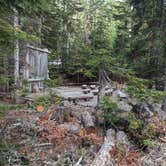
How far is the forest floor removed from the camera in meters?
4.88

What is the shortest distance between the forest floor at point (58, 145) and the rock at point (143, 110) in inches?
40.0

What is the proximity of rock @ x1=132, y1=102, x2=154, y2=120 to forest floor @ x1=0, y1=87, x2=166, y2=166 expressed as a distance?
102cm

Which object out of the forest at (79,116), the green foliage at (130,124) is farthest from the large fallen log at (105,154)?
the green foliage at (130,124)

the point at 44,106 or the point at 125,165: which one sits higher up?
the point at 44,106

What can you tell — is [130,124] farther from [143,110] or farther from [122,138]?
[143,110]

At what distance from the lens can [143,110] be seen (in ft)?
24.0

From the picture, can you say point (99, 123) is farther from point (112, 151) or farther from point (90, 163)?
point (90, 163)

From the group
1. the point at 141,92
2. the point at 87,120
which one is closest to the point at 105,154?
the point at 87,120

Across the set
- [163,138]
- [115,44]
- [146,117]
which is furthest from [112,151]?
[115,44]

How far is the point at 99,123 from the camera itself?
7.00 meters

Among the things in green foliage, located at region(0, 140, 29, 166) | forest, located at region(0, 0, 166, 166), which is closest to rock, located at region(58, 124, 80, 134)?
forest, located at region(0, 0, 166, 166)

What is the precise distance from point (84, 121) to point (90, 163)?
1968mm

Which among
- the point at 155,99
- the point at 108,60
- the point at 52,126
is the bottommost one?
the point at 52,126

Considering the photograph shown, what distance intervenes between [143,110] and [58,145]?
285 cm
